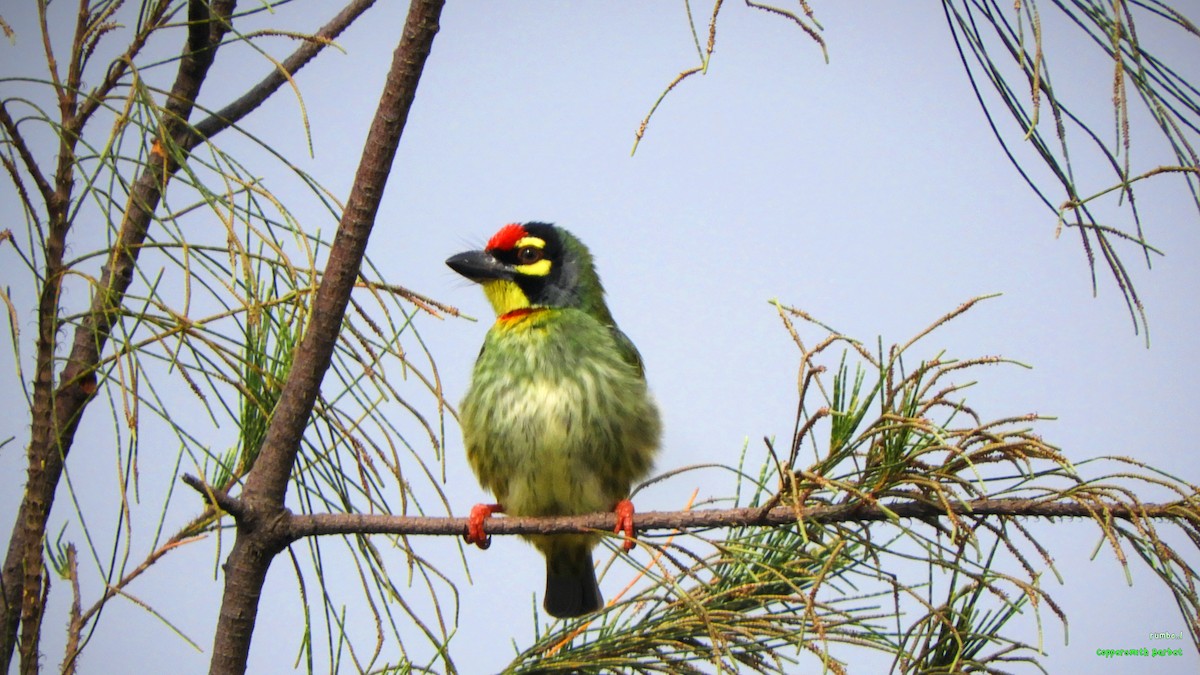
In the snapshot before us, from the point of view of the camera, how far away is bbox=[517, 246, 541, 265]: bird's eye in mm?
3652

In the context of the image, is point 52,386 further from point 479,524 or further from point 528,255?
point 528,255

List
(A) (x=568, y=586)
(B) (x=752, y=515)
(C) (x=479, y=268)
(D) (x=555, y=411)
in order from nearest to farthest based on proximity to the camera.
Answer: (B) (x=752, y=515)
(D) (x=555, y=411)
(A) (x=568, y=586)
(C) (x=479, y=268)

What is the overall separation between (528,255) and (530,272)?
0.08 meters

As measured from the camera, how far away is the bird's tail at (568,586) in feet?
11.4

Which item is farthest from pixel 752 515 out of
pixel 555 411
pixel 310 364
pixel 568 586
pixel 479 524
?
pixel 568 586

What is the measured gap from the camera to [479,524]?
84.0 inches

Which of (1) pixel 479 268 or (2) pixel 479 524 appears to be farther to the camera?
(1) pixel 479 268

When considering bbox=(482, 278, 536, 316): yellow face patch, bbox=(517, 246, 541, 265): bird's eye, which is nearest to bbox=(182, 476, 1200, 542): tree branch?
bbox=(482, 278, 536, 316): yellow face patch

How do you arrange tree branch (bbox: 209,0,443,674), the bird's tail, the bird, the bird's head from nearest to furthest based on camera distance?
1. tree branch (bbox: 209,0,443,674)
2. the bird
3. the bird's tail
4. the bird's head

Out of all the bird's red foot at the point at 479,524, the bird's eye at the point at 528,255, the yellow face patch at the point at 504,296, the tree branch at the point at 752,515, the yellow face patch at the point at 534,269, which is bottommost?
the tree branch at the point at 752,515

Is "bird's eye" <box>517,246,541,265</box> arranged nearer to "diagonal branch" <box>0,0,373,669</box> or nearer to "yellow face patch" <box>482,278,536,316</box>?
"yellow face patch" <box>482,278,536,316</box>

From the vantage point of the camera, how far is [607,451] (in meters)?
3.11

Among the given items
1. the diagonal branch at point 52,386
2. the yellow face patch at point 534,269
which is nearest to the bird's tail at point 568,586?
the yellow face patch at point 534,269

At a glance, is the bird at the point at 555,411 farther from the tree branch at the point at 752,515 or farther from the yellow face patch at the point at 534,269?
the tree branch at the point at 752,515
